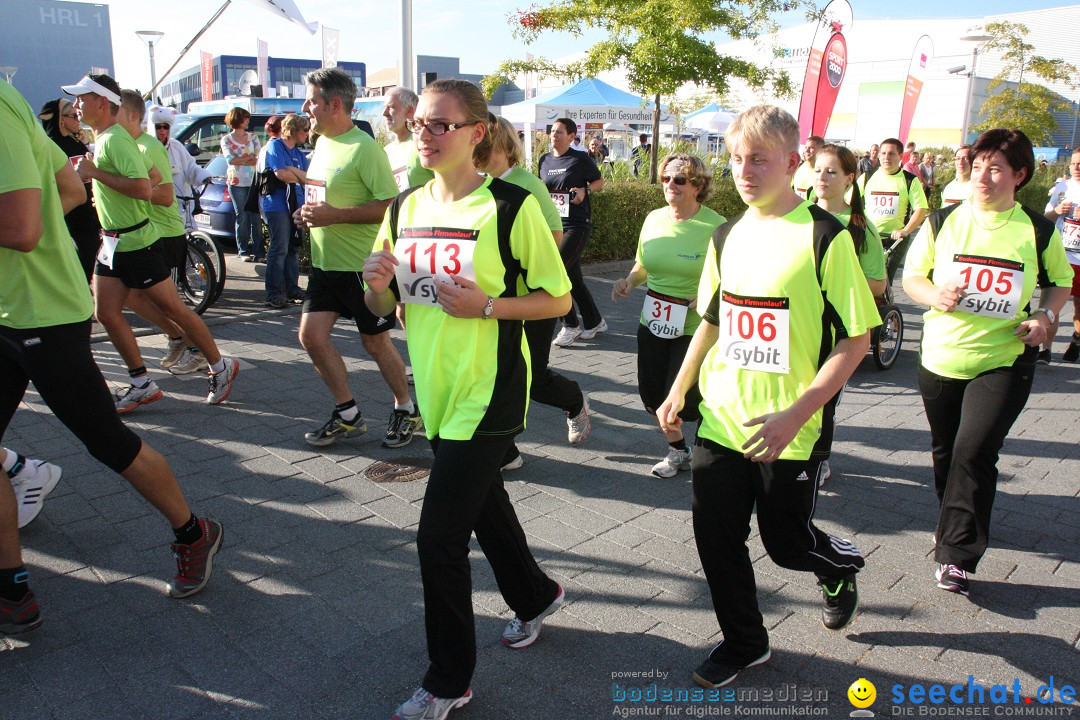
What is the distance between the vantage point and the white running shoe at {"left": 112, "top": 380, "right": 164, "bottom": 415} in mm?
5395

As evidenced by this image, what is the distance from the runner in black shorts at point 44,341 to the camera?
2.82 meters

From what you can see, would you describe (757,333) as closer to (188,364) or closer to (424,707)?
(424,707)

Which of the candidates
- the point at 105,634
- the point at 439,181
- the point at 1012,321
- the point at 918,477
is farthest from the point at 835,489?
the point at 105,634

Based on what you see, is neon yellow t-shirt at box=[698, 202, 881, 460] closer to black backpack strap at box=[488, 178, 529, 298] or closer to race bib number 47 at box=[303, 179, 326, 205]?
black backpack strap at box=[488, 178, 529, 298]

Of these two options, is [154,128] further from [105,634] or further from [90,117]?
[105,634]

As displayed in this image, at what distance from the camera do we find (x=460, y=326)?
2469 mm

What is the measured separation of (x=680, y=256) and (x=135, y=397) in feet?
12.2

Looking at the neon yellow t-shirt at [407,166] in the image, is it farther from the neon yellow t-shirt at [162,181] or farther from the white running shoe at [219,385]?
the white running shoe at [219,385]

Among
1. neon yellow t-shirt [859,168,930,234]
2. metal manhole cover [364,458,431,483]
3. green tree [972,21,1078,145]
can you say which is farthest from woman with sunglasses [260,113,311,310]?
green tree [972,21,1078,145]

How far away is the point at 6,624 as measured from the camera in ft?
9.63

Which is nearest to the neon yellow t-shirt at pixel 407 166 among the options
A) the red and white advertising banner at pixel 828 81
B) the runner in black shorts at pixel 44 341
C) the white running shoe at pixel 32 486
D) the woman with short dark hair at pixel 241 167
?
the runner in black shorts at pixel 44 341

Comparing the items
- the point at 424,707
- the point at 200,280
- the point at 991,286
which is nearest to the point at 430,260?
the point at 424,707

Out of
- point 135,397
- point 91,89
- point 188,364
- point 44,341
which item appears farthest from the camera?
point 188,364

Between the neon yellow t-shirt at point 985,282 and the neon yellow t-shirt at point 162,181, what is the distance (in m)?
4.83
